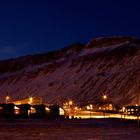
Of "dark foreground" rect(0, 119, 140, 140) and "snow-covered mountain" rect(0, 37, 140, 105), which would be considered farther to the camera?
"snow-covered mountain" rect(0, 37, 140, 105)

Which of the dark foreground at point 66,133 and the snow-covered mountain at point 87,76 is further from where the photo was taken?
the snow-covered mountain at point 87,76

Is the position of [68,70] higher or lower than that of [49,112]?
A: higher

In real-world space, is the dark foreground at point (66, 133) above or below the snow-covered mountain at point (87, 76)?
below

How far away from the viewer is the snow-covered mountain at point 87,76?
133 meters

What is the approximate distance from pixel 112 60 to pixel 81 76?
1167 cm

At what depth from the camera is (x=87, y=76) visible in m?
155

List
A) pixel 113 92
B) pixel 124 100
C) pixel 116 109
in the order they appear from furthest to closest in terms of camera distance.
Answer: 1. pixel 113 92
2. pixel 124 100
3. pixel 116 109

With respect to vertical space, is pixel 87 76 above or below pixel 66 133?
above

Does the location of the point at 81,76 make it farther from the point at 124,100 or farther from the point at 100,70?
the point at 124,100

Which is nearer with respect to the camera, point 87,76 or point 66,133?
point 66,133

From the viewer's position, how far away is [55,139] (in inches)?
1254

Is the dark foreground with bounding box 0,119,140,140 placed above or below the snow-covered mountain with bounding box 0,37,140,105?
below

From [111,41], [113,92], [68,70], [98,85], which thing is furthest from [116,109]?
[111,41]

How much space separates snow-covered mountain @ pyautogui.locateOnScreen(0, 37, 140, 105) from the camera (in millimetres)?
132875
